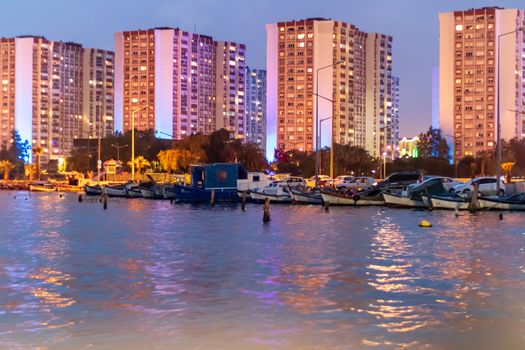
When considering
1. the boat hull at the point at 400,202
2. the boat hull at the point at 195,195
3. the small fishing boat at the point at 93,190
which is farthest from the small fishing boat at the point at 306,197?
the small fishing boat at the point at 93,190

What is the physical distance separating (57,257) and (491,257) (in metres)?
13.6

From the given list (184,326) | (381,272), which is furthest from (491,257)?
(184,326)

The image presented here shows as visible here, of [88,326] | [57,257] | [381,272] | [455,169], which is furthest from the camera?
[455,169]

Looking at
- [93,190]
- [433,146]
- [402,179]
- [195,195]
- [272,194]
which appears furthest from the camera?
[433,146]

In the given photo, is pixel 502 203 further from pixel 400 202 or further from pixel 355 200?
pixel 355 200

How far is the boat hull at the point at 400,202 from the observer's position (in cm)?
5159

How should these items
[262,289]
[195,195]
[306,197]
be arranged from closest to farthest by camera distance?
[262,289], [306,197], [195,195]

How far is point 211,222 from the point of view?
37906 mm

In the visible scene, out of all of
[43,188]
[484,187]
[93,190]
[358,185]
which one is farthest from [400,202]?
[43,188]

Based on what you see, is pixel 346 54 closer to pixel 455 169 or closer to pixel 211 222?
pixel 455 169

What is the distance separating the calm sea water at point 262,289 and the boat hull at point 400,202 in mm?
19925

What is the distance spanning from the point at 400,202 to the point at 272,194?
11.7 meters

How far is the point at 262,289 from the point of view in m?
15.9

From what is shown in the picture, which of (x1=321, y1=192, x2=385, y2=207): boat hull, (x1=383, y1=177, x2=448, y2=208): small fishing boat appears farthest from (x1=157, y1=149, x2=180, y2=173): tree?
(x1=383, y1=177, x2=448, y2=208): small fishing boat
